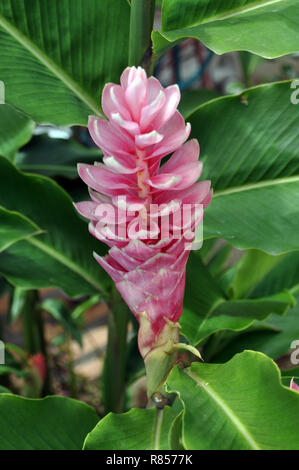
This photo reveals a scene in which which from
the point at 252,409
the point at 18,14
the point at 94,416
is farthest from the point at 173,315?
the point at 18,14

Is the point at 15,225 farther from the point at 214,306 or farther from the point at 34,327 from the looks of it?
the point at 34,327

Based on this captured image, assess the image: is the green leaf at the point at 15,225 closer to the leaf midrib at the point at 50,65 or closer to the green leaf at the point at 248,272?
the leaf midrib at the point at 50,65

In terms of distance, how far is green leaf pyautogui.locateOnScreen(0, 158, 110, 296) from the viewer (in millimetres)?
678

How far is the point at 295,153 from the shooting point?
59 cm

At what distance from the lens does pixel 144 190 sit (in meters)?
0.41

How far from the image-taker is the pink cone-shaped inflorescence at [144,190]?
39 cm

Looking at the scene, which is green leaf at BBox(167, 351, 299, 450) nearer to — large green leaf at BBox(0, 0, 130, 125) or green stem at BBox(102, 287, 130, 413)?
green stem at BBox(102, 287, 130, 413)

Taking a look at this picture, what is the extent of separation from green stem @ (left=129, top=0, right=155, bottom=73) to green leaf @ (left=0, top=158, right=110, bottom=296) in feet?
0.71

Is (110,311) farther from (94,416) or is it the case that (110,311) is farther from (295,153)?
(295,153)

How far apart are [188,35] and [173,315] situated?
28 cm

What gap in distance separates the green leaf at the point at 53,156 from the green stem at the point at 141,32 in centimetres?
33

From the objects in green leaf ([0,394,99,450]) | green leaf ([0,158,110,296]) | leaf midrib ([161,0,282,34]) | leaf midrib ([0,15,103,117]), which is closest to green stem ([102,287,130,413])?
green leaf ([0,158,110,296])

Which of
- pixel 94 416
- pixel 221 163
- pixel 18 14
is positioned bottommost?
pixel 94 416

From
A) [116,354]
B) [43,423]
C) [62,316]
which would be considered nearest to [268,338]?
[116,354]
